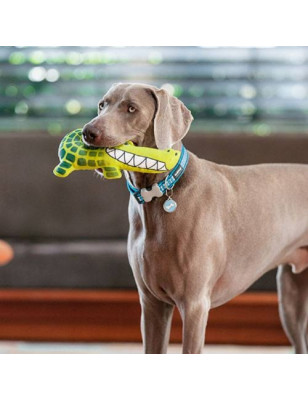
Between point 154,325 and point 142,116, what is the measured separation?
523 mm

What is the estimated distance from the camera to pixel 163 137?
1.37 meters

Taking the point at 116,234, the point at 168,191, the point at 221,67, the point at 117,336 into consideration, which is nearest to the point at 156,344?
the point at 168,191

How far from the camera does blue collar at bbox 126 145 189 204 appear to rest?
1.41 meters

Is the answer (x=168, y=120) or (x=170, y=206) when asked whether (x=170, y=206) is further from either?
(x=168, y=120)

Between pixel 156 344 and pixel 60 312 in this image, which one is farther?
pixel 60 312

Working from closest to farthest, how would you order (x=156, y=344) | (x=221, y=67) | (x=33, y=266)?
1. (x=156, y=344)
2. (x=33, y=266)
3. (x=221, y=67)

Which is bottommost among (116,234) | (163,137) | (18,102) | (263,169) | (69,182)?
(116,234)

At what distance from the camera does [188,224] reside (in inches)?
55.7

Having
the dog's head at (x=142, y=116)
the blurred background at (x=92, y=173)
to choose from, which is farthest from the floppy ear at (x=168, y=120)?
the blurred background at (x=92, y=173)

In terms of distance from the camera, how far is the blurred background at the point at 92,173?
8.75ft

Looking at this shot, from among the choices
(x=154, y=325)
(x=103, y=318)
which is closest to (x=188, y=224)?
(x=154, y=325)

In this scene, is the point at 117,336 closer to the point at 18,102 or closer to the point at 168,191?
the point at 168,191

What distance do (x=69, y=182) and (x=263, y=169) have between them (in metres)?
1.61

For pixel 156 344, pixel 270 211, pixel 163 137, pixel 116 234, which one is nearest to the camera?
pixel 163 137
